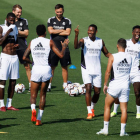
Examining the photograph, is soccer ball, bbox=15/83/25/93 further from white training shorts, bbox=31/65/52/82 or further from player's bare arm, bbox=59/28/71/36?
white training shorts, bbox=31/65/52/82

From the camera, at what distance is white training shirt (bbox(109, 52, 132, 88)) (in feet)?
36.6

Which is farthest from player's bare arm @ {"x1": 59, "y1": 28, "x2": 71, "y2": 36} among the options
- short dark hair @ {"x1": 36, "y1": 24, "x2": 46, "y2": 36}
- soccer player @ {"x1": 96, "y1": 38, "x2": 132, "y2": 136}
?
soccer player @ {"x1": 96, "y1": 38, "x2": 132, "y2": 136}

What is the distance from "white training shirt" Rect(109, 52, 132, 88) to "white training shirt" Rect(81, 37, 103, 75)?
245cm

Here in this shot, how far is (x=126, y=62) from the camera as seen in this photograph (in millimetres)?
11211

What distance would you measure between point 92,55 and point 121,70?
2.63 metres

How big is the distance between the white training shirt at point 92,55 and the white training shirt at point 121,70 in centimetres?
245

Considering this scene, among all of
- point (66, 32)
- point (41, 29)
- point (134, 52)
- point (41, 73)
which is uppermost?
point (66, 32)

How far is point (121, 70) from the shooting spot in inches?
443

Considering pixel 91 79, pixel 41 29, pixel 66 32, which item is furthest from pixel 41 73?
pixel 66 32

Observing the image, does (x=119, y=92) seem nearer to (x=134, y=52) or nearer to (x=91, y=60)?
(x=91, y=60)

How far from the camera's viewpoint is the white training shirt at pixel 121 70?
36.6 feet

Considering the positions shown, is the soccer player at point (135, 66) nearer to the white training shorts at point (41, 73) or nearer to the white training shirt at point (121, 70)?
the white training shirt at point (121, 70)

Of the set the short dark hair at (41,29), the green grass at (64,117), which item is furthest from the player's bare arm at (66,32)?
the short dark hair at (41,29)

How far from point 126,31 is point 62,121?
58.1ft
